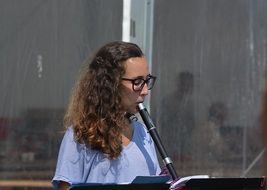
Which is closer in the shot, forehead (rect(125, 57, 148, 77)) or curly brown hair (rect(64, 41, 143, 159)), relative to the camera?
curly brown hair (rect(64, 41, 143, 159))

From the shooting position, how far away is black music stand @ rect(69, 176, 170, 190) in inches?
79.6

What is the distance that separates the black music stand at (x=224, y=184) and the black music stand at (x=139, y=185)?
8 cm

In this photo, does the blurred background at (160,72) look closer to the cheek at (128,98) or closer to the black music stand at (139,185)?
the cheek at (128,98)

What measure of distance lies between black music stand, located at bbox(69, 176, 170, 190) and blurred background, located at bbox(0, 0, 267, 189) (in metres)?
2.05

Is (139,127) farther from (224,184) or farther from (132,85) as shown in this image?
(224,184)

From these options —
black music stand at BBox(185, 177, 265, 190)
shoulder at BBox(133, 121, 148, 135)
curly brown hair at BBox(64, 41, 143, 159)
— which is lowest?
black music stand at BBox(185, 177, 265, 190)

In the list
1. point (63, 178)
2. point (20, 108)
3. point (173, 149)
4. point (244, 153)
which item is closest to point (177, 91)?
point (173, 149)

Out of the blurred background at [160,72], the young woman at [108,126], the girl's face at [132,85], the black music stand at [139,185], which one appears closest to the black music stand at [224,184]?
the black music stand at [139,185]

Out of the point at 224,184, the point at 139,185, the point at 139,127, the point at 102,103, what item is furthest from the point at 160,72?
the point at 139,185

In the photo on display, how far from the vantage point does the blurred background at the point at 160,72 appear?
4.07 meters

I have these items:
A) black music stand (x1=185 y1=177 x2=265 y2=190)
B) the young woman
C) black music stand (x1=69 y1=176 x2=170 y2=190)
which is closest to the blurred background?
the young woman

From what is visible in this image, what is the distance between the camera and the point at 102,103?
8.10 ft

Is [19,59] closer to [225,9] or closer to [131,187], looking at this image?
[225,9]

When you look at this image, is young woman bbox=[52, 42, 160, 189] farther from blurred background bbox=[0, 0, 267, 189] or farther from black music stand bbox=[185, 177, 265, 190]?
blurred background bbox=[0, 0, 267, 189]
